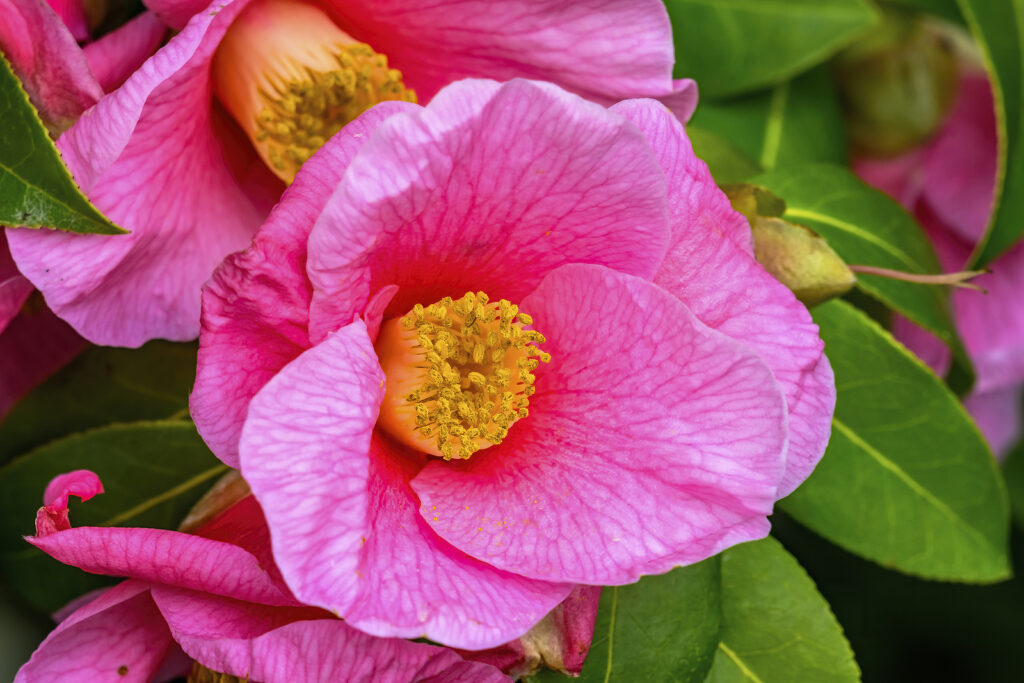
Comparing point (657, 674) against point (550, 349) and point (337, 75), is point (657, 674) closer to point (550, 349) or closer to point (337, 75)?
point (550, 349)

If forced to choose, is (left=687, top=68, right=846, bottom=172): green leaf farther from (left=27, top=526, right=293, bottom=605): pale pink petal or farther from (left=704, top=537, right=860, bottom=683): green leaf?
(left=27, top=526, right=293, bottom=605): pale pink petal

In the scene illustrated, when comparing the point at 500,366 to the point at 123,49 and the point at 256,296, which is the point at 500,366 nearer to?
the point at 256,296

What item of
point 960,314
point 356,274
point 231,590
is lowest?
point 960,314

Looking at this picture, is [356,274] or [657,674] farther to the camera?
[657,674]

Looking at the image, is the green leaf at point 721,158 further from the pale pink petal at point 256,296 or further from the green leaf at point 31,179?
the green leaf at point 31,179

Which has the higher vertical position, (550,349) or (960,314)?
(550,349)

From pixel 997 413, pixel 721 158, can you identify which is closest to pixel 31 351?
pixel 721 158

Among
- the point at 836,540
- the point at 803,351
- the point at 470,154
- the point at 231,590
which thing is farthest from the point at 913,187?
the point at 231,590
